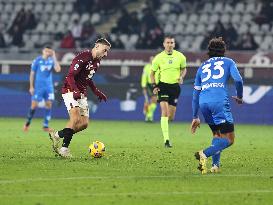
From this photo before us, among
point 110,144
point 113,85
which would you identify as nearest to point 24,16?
point 113,85

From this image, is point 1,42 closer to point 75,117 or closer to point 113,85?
point 113,85

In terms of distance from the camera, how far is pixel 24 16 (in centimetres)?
3469

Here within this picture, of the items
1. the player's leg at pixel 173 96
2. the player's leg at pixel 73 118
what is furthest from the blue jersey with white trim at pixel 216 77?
Answer: the player's leg at pixel 173 96

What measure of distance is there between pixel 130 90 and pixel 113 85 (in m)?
0.57

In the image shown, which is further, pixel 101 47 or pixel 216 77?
pixel 101 47

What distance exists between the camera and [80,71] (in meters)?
14.8

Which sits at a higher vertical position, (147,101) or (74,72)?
(74,72)

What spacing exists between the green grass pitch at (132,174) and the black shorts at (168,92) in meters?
0.97

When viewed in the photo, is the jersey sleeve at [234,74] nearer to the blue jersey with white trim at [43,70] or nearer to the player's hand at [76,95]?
the player's hand at [76,95]

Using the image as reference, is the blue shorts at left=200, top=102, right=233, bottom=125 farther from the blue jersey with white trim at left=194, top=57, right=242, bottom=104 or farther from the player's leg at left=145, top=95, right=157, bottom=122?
the player's leg at left=145, top=95, right=157, bottom=122

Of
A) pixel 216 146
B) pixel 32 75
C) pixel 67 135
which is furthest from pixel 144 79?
pixel 216 146

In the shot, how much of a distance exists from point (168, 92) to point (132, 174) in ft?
22.1

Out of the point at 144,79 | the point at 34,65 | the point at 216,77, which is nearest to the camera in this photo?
the point at 216,77

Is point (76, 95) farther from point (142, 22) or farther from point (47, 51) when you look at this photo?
point (142, 22)
